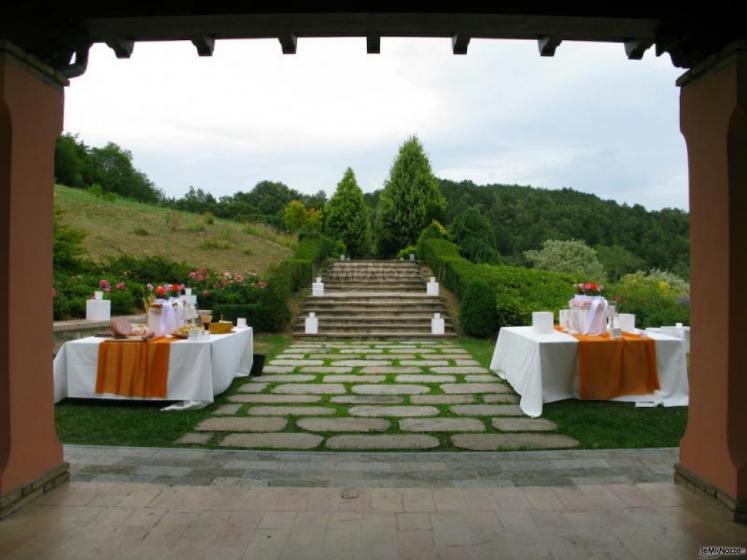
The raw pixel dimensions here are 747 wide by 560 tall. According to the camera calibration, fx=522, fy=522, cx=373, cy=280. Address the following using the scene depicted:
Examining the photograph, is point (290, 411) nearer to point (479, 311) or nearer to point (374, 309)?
point (479, 311)

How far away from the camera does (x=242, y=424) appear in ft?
15.3

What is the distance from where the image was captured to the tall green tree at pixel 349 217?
23.1 m

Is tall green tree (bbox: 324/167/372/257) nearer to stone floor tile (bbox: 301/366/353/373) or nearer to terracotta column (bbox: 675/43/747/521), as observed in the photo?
stone floor tile (bbox: 301/366/353/373)

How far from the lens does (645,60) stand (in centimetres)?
346

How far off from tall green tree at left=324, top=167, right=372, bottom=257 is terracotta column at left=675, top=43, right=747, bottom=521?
20.2m

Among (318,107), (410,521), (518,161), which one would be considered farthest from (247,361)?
(518,161)

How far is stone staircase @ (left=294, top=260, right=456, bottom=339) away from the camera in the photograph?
37.1ft

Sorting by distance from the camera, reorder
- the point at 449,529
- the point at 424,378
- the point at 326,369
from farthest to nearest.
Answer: the point at 326,369
the point at 424,378
the point at 449,529

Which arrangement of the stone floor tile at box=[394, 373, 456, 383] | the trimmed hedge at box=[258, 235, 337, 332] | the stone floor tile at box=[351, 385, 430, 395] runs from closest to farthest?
the stone floor tile at box=[351, 385, 430, 395], the stone floor tile at box=[394, 373, 456, 383], the trimmed hedge at box=[258, 235, 337, 332]

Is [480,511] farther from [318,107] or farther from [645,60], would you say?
[318,107]

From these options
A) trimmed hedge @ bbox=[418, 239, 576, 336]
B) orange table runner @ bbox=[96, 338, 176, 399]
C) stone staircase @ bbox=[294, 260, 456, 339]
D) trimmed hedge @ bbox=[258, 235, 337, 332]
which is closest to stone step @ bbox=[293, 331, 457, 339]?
stone staircase @ bbox=[294, 260, 456, 339]

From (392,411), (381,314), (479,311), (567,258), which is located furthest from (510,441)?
(567,258)

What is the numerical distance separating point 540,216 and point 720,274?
92.7 ft

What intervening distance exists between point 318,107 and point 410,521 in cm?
1555
